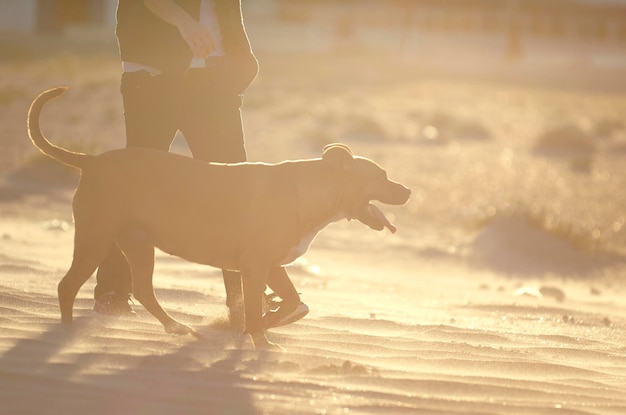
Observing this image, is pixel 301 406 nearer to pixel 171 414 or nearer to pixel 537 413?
pixel 171 414

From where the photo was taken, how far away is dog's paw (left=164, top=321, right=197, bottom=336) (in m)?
6.96

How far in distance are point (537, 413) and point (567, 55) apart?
185ft

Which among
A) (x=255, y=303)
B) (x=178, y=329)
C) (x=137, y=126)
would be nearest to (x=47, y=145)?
(x=137, y=126)

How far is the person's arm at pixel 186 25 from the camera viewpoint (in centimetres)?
696

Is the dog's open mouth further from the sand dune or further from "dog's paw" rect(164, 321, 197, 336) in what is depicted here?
"dog's paw" rect(164, 321, 197, 336)

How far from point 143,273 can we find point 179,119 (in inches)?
41.0

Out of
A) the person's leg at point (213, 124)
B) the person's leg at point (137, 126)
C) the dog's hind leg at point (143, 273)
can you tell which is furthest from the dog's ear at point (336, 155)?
the dog's hind leg at point (143, 273)

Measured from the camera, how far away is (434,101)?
35.8 metres

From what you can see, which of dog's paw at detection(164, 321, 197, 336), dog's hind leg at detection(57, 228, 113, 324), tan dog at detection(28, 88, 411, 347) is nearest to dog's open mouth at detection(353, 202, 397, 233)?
tan dog at detection(28, 88, 411, 347)

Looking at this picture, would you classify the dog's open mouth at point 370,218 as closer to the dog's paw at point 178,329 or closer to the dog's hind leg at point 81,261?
the dog's paw at point 178,329

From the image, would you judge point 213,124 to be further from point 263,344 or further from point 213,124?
point 263,344

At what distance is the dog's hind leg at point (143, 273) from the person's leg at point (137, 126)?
49 centimetres

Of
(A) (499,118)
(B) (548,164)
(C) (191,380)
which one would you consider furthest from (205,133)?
(A) (499,118)

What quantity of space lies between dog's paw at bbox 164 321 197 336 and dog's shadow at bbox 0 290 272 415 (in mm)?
61
